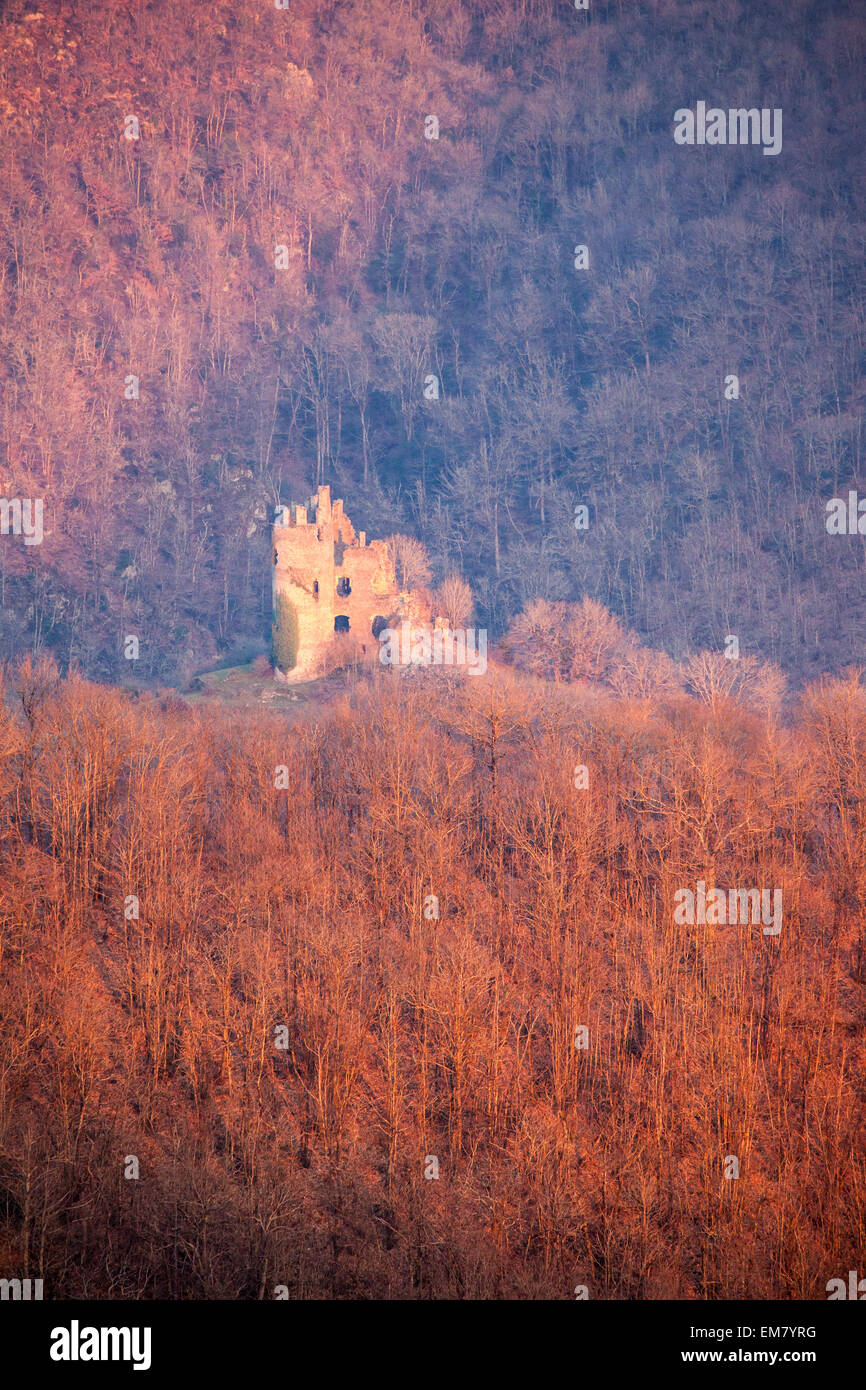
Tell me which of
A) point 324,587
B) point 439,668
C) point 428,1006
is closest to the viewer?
point 428,1006

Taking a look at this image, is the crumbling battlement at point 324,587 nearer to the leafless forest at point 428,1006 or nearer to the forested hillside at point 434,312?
the leafless forest at point 428,1006

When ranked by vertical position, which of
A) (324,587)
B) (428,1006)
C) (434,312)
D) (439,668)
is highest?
(434,312)

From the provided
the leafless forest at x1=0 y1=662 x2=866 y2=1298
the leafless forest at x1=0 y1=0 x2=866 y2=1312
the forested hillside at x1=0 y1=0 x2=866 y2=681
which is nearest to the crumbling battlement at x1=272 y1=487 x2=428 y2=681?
the leafless forest at x1=0 y1=0 x2=866 y2=1312

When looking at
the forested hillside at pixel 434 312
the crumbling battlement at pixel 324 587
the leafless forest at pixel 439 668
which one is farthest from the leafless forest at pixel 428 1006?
the forested hillside at pixel 434 312

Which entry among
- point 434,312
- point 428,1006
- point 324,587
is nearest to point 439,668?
point 324,587

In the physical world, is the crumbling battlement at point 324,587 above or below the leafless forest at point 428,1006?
above

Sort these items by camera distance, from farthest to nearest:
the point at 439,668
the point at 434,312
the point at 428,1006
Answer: the point at 434,312, the point at 439,668, the point at 428,1006

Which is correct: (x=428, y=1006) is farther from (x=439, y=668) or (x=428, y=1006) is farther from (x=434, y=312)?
(x=434, y=312)
